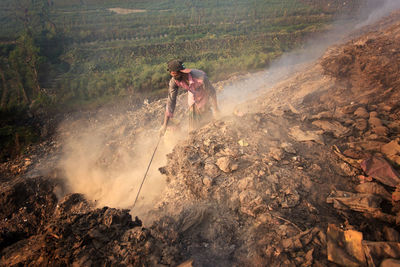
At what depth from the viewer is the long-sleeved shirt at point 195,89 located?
3498 millimetres

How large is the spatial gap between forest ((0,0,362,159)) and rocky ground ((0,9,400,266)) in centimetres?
623

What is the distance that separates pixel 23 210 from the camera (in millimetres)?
4176

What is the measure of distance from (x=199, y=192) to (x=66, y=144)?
5446mm

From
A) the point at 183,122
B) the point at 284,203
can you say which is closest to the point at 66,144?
the point at 183,122

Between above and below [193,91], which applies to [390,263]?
below

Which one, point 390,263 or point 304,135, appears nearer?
point 390,263

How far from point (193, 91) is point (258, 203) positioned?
1.99 meters

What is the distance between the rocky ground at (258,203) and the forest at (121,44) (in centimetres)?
623

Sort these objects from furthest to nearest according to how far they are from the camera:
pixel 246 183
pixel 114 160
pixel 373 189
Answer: pixel 114 160, pixel 246 183, pixel 373 189

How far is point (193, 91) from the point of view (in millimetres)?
3701

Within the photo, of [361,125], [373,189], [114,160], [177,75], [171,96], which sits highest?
[177,75]

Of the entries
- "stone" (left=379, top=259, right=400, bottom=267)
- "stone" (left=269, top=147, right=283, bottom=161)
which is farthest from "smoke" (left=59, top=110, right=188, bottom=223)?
"stone" (left=379, top=259, right=400, bottom=267)

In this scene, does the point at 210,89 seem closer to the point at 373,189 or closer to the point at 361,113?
the point at 373,189

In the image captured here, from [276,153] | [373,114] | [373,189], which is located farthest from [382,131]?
[276,153]
